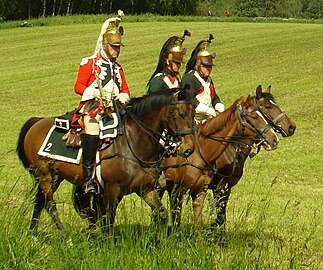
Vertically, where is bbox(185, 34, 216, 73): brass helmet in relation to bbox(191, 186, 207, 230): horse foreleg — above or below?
above

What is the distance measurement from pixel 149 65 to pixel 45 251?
91.0 feet

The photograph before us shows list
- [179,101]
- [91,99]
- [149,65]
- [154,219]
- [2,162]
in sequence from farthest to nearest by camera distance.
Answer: [149,65] → [2,162] → [91,99] → [179,101] → [154,219]

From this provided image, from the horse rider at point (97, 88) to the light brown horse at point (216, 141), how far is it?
3.10 feet

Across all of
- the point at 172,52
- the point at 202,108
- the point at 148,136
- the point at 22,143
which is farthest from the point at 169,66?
the point at 22,143

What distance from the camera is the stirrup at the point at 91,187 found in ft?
26.0

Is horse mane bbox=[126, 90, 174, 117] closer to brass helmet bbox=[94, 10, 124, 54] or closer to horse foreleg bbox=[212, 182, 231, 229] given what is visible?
brass helmet bbox=[94, 10, 124, 54]

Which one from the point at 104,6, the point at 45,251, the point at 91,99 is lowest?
the point at 104,6

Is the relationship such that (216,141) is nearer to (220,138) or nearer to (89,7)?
(220,138)

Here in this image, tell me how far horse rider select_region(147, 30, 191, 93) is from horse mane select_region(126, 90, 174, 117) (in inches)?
30.0

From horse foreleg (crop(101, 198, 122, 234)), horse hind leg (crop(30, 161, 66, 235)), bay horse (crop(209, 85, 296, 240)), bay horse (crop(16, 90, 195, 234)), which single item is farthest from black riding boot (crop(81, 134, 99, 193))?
bay horse (crop(209, 85, 296, 240))

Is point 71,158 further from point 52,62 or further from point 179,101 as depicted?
point 52,62

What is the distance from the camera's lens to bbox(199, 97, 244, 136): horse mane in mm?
8391

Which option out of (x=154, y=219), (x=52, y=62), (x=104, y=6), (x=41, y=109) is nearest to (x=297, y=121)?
(x=41, y=109)

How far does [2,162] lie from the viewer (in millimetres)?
15195
